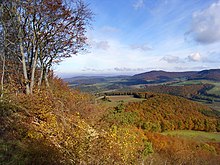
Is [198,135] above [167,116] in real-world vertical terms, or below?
below

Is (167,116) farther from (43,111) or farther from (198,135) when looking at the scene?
(43,111)

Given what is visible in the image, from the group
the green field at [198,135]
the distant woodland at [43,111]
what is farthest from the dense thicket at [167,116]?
the distant woodland at [43,111]

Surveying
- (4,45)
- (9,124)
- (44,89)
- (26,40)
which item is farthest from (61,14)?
(9,124)

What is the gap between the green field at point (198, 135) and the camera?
5458cm

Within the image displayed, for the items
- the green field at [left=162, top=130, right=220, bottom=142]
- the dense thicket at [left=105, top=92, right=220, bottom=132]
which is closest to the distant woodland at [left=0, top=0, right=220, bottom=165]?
the dense thicket at [left=105, top=92, right=220, bottom=132]

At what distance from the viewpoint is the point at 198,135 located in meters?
58.3

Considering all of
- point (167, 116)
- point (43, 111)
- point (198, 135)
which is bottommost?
point (198, 135)

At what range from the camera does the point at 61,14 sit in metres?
10.8

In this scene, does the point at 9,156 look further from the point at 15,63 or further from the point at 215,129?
the point at 215,129

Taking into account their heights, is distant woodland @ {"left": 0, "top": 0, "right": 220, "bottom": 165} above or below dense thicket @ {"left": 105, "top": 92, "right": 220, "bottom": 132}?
above

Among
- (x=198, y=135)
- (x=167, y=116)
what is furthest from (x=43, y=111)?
(x=167, y=116)

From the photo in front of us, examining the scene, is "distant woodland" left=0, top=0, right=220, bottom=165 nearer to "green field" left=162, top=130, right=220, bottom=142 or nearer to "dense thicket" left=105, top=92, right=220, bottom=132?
"dense thicket" left=105, top=92, right=220, bottom=132

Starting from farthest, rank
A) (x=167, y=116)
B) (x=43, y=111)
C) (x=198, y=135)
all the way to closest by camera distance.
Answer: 1. (x=167, y=116)
2. (x=198, y=135)
3. (x=43, y=111)

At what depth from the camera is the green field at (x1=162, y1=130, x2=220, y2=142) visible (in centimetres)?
5458
